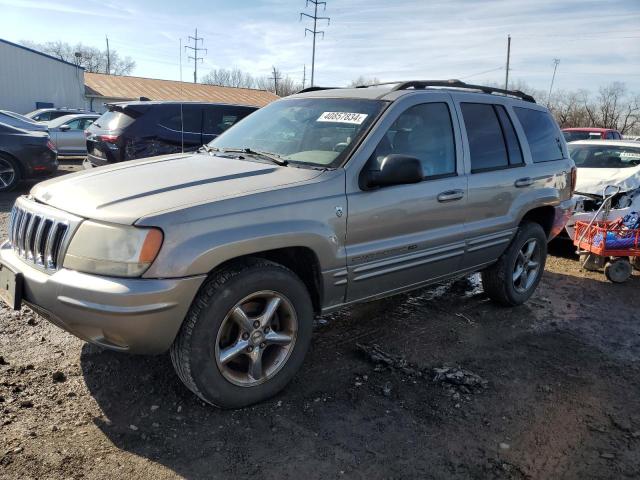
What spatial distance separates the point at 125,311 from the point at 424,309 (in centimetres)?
306

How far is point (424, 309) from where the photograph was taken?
4867 millimetres

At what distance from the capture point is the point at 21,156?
31.0ft

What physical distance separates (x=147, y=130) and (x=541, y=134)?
624 cm

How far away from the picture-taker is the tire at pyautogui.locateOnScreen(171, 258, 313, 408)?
276cm

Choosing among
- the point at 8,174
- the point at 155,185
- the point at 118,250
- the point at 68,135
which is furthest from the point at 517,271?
the point at 68,135

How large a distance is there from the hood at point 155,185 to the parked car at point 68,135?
42.4 ft

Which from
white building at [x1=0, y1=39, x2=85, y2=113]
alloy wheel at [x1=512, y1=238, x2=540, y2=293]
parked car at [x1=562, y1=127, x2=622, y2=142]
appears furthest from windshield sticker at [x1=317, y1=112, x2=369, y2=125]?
white building at [x1=0, y1=39, x2=85, y2=113]

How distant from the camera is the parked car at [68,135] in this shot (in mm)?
14930

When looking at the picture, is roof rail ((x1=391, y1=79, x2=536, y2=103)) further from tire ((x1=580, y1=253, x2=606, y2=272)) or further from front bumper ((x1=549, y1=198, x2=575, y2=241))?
tire ((x1=580, y1=253, x2=606, y2=272))

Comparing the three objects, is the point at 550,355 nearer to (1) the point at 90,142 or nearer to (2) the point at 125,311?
(2) the point at 125,311

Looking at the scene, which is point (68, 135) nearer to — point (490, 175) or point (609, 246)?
point (490, 175)

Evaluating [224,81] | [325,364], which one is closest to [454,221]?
[325,364]

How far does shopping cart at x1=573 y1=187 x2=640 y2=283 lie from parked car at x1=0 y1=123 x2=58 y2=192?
915cm

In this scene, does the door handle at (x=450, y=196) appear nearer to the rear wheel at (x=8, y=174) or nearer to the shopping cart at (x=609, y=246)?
the shopping cart at (x=609, y=246)
